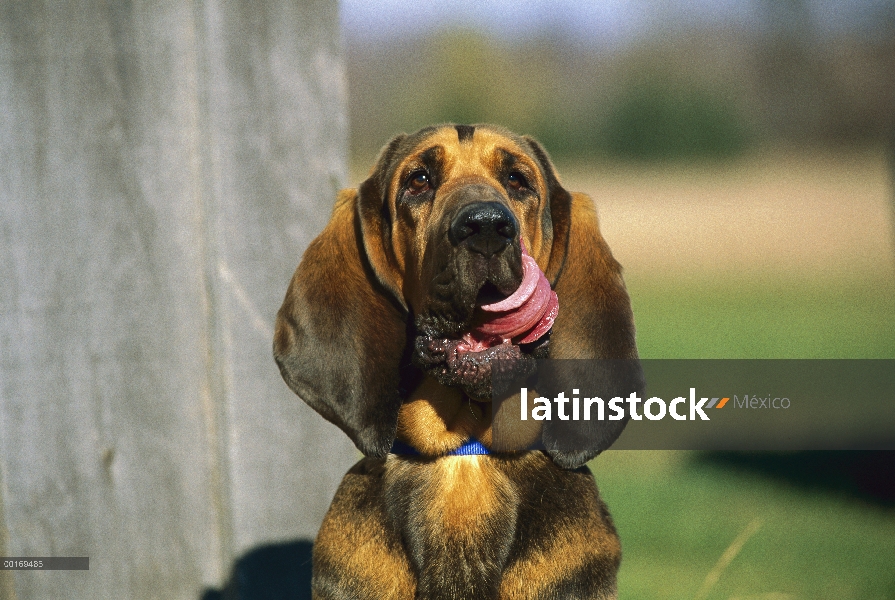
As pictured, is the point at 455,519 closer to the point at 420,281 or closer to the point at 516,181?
the point at 420,281

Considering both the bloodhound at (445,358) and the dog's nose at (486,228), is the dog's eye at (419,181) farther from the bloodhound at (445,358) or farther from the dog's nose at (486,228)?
the dog's nose at (486,228)

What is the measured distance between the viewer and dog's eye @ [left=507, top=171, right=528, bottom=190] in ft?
10.8

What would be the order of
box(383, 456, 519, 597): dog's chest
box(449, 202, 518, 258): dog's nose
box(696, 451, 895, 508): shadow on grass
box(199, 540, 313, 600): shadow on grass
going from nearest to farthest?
1. box(449, 202, 518, 258): dog's nose
2. box(383, 456, 519, 597): dog's chest
3. box(199, 540, 313, 600): shadow on grass
4. box(696, 451, 895, 508): shadow on grass

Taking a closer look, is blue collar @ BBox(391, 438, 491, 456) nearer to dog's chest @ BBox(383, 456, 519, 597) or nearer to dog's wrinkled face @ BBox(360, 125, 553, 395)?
dog's chest @ BBox(383, 456, 519, 597)

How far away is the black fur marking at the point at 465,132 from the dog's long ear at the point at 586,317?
0.25 m

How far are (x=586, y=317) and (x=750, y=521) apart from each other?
2776mm

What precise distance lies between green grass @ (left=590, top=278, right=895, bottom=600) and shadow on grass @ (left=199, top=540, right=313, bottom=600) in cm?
172

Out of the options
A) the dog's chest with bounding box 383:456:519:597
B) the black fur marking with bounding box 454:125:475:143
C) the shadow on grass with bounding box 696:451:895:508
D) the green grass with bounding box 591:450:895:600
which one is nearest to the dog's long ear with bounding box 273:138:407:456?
the dog's chest with bounding box 383:456:519:597

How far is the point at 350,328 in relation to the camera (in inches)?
124

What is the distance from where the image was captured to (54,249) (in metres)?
3.58

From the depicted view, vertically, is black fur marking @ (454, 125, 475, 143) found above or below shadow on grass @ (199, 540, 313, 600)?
above

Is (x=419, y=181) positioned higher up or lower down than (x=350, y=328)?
higher up

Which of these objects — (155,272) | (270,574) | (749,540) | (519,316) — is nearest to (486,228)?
(519,316)

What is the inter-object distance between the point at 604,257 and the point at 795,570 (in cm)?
261
